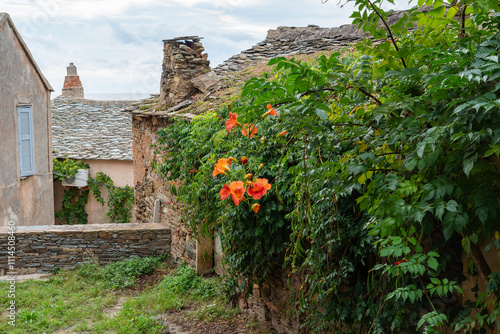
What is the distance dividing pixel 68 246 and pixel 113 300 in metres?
2.33

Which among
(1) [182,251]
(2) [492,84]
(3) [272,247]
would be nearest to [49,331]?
(1) [182,251]

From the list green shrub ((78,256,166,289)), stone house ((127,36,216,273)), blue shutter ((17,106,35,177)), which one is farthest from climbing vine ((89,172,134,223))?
green shrub ((78,256,166,289))

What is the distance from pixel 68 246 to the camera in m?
8.88

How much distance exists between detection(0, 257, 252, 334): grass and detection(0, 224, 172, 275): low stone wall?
12.4 inches

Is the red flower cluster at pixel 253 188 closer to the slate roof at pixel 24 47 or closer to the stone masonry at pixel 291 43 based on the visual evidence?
the stone masonry at pixel 291 43

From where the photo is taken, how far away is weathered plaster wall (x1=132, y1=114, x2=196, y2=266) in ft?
27.2

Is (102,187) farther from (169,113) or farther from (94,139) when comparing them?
(169,113)

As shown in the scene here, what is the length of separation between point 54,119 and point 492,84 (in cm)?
1710

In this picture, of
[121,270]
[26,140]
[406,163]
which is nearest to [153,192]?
[121,270]

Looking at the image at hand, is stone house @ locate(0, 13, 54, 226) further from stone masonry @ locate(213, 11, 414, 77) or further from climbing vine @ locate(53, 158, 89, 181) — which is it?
stone masonry @ locate(213, 11, 414, 77)

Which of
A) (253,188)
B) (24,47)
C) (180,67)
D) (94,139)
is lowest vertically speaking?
(253,188)

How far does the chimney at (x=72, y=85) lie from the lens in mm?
20234

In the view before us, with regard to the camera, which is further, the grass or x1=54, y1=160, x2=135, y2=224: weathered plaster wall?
x1=54, y1=160, x2=135, y2=224: weathered plaster wall

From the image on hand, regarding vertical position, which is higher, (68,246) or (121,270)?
(68,246)
